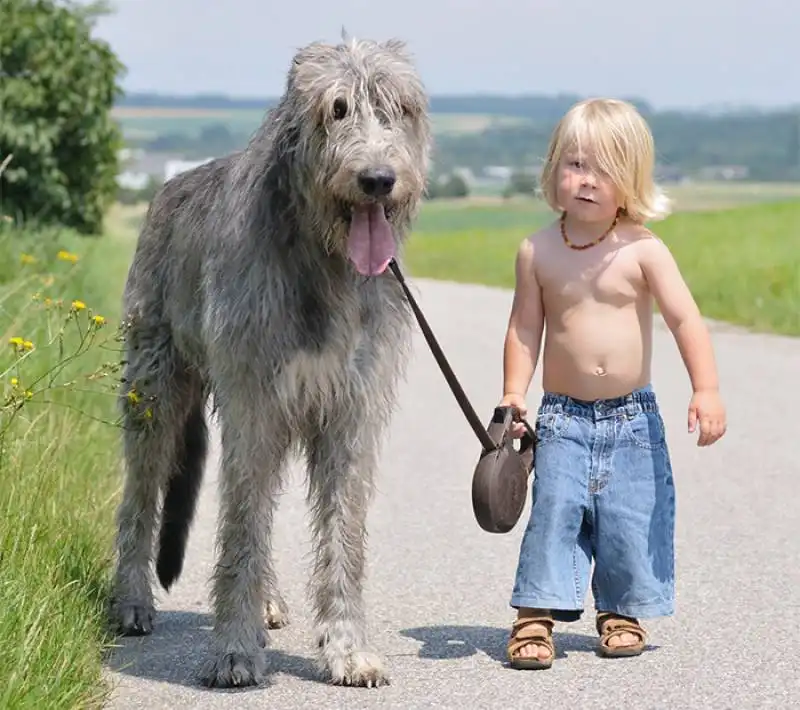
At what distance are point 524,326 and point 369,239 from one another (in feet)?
3.25

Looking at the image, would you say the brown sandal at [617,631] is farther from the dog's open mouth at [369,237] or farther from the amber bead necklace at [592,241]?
the dog's open mouth at [369,237]

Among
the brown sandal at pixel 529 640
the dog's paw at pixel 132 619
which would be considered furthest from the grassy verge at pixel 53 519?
the brown sandal at pixel 529 640

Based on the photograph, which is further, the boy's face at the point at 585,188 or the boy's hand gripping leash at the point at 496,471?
the boy's face at the point at 585,188

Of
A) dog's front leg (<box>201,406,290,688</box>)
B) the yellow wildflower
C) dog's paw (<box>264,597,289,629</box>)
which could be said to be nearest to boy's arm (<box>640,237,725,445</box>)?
dog's front leg (<box>201,406,290,688</box>)

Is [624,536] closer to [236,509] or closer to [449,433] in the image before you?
[236,509]

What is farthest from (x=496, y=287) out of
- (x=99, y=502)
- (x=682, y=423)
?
(x=99, y=502)

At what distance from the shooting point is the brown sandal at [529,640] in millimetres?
6250

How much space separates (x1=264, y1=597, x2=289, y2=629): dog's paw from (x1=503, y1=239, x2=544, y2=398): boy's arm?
1.33 m

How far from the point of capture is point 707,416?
6223 mm

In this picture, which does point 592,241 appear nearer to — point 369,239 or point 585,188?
point 585,188

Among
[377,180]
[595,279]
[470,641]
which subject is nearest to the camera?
[377,180]

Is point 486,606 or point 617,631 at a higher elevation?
point 617,631

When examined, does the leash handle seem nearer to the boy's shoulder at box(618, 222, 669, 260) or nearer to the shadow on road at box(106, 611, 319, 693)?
the boy's shoulder at box(618, 222, 669, 260)

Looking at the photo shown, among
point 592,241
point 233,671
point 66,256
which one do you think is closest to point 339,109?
point 592,241
